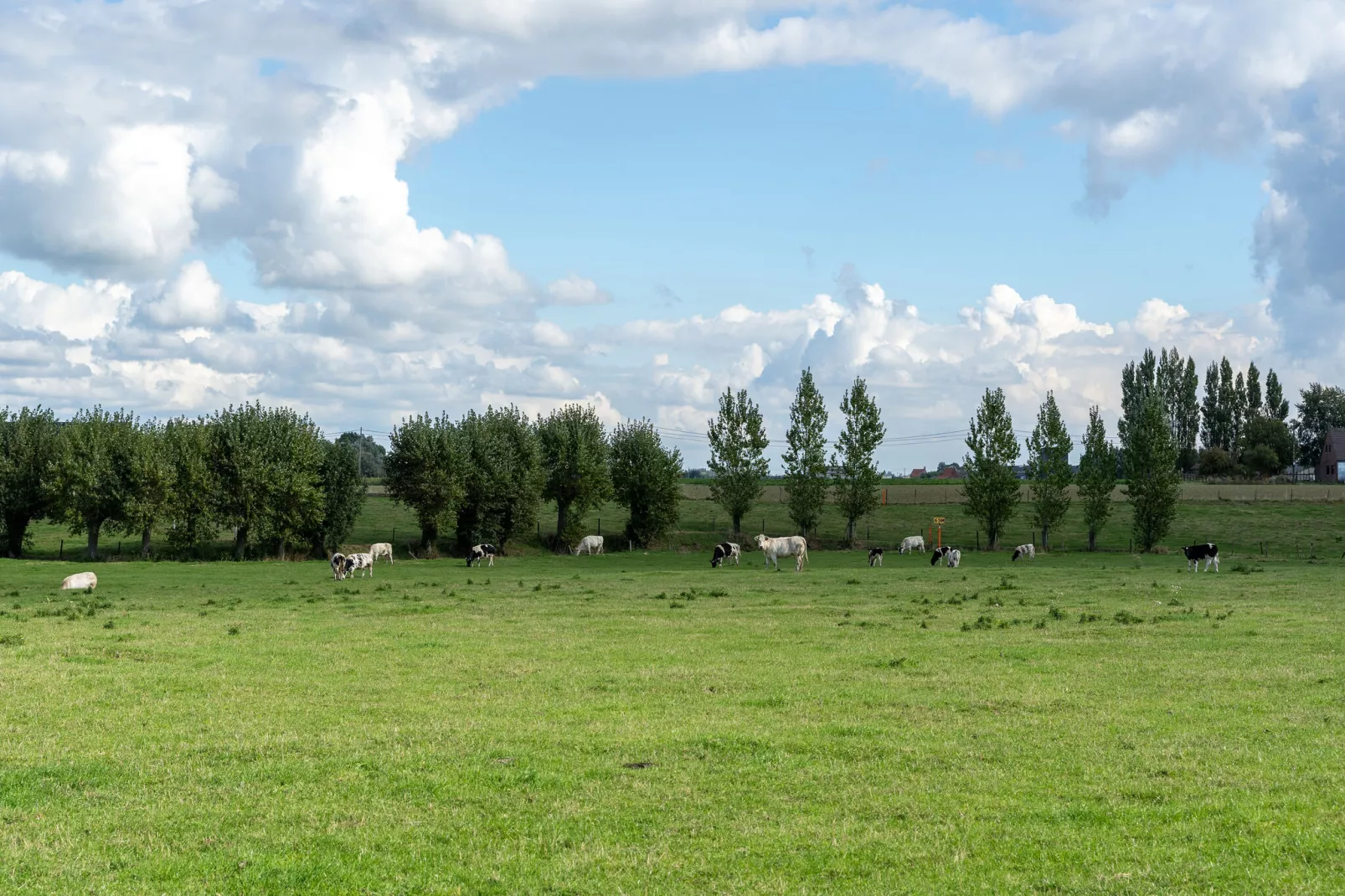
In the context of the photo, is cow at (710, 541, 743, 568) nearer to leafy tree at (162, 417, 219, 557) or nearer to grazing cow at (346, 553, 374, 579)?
grazing cow at (346, 553, 374, 579)

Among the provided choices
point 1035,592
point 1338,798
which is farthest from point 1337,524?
point 1338,798

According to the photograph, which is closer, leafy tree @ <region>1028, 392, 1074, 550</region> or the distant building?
leafy tree @ <region>1028, 392, 1074, 550</region>

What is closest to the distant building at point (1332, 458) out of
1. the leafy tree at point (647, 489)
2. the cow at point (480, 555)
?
the leafy tree at point (647, 489)

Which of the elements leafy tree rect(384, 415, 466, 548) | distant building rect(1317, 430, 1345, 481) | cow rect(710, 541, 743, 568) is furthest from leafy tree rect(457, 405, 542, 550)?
distant building rect(1317, 430, 1345, 481)

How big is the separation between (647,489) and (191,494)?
108ft

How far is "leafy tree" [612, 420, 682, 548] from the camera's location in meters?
86.9

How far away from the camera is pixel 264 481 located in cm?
6938

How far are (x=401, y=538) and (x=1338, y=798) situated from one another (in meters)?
77.9

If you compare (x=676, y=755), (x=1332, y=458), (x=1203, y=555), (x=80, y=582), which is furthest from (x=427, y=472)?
(x=1332, y=458)

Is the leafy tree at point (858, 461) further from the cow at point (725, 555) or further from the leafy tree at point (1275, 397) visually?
the leafy tree at point (1275, 397)

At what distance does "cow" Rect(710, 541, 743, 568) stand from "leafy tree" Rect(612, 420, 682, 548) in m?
19.7

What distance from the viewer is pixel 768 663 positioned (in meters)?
21.2

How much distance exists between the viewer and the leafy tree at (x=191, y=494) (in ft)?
226

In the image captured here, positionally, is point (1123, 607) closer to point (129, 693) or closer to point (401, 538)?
point (129, 693)
